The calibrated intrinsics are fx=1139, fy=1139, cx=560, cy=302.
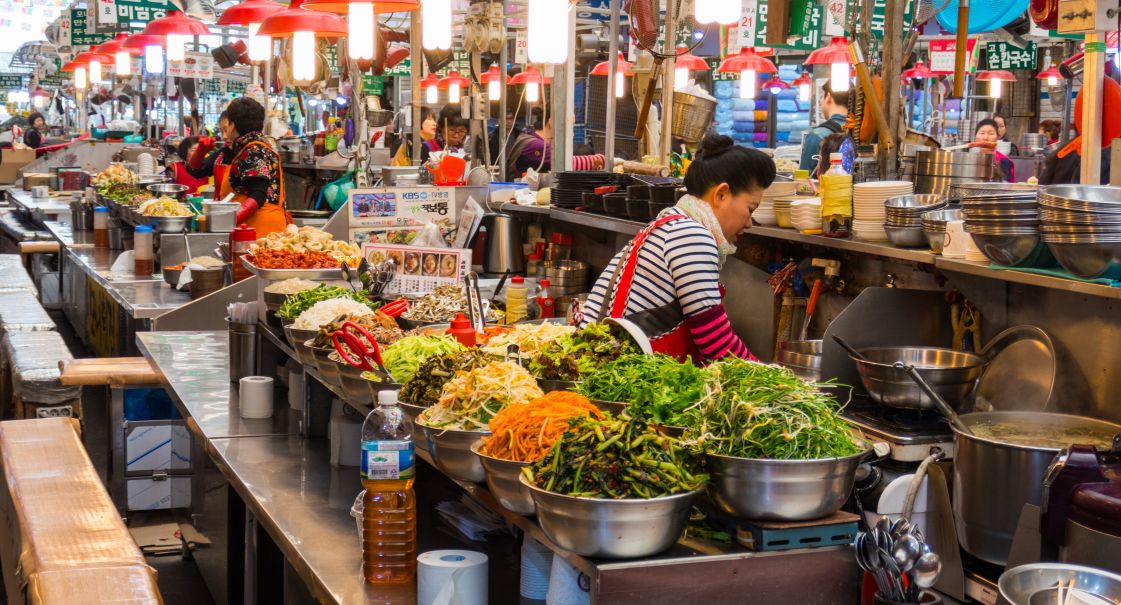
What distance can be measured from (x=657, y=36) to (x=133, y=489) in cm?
336

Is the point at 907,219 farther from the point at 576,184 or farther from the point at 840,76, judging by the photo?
the point at 840,76

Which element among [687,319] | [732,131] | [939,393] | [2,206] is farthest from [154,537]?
[732,131]

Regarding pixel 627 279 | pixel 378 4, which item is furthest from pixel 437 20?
pixel 627 279

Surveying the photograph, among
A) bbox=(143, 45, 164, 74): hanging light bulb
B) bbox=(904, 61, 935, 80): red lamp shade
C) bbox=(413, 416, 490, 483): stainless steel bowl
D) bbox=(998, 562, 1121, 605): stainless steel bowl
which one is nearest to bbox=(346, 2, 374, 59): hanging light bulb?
bbox=(413, 416, 490, 483): stainless steel bowl

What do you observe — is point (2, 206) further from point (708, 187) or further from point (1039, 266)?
point (1039, 266)

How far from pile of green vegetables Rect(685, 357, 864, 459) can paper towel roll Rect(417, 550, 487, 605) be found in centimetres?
61

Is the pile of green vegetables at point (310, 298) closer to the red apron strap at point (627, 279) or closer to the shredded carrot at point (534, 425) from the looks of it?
the red apron strap at point (627, 279)

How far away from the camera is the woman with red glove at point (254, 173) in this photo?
8016mm

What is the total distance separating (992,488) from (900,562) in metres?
0.51

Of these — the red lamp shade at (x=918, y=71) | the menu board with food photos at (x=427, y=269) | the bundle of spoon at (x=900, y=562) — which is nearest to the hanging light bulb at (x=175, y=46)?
the menu board with food photos at (x=427, y=269)

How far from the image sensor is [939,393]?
3.05 metres

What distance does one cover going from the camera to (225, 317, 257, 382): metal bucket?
4.94 metres

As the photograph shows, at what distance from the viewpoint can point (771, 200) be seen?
4.38 metres

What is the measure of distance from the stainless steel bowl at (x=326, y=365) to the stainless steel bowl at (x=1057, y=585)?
2221 mm
